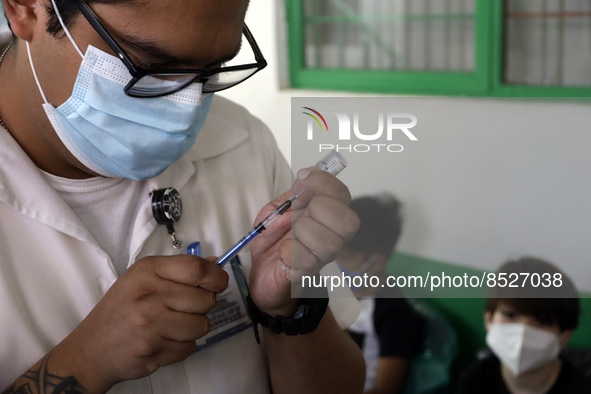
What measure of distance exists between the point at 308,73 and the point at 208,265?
2.84 metres

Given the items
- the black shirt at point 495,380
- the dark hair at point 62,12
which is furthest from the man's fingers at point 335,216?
the black shirt at point 495,380

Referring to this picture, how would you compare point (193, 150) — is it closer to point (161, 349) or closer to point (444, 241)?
point (161, 349)

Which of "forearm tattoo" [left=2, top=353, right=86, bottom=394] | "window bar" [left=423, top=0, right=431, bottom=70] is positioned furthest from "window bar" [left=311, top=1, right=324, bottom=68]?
"forearm tattoo" [left=2, top=353, right=86, bottom=394]

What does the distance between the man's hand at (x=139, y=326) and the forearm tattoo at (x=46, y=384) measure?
0.01 meters

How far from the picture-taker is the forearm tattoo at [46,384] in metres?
1.04

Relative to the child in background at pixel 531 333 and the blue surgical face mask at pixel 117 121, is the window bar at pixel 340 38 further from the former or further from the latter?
the blue surgical face mask at pixel 117 121

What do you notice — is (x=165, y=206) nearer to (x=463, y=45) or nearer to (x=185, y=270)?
(x=185, y=270)

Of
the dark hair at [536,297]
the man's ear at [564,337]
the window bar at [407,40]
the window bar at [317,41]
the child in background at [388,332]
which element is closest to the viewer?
the dark hair at [536,297]

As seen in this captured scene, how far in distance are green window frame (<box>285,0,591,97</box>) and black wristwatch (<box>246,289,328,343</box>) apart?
193 cm

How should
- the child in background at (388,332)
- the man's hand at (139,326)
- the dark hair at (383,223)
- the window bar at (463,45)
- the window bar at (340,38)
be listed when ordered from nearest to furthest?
1. the man's hand at (139,326)
2. the dark hair at (383,223)
3. the child in background at (388,332)
4. the window bar at (463,45)
5. the window bar at (340,38)

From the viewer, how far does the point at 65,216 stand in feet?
3.79

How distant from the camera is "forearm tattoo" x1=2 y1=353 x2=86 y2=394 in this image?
40.8 inches

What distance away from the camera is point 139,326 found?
1.03m

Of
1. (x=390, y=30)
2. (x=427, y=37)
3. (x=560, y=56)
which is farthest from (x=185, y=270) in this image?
(x=390, y=30)
